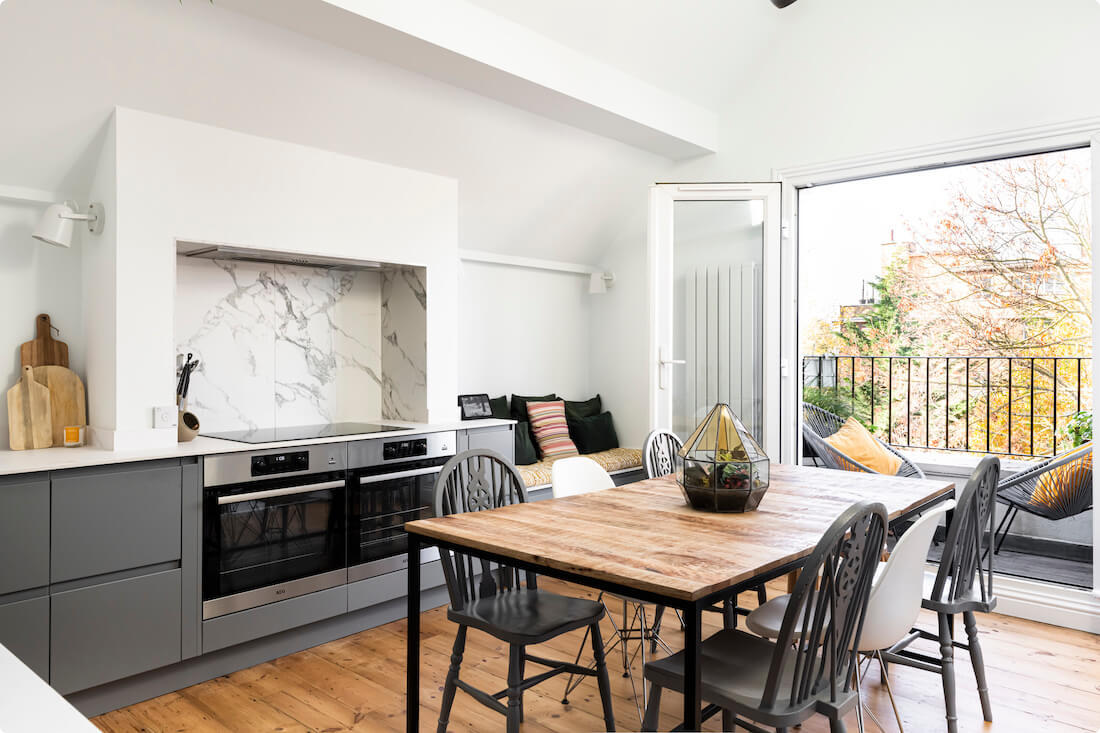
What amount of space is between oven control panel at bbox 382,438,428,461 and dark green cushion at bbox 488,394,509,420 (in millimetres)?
1296

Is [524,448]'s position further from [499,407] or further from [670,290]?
[670,290]

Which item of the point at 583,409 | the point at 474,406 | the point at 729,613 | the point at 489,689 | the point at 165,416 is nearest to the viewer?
the point at 729,613

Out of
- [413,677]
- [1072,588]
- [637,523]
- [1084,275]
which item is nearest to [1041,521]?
[1072,588]

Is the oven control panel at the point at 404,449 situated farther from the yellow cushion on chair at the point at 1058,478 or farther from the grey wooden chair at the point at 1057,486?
the yellow cushion on chair at the point at 1058,478

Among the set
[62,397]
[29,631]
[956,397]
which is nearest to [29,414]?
[62,397]

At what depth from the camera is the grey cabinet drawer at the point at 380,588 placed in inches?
141

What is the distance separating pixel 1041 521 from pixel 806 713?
4.22m

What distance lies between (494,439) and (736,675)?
8.34ft

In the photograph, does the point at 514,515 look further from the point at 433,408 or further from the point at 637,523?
the point at 433,408

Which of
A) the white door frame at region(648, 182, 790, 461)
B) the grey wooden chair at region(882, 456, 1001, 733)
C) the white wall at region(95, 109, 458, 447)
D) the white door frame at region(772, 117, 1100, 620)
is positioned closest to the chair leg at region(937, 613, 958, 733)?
the grey wooden chair at region(882, 456, 1001, 733)

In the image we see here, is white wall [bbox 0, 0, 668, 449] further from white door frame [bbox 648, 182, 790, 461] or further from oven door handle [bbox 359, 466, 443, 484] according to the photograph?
oven door handle [bbox 359, 466, 443, 484]

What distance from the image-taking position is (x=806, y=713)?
1756 millimetres

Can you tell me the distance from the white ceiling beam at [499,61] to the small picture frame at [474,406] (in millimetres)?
1856

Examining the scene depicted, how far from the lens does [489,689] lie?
2969 mm
